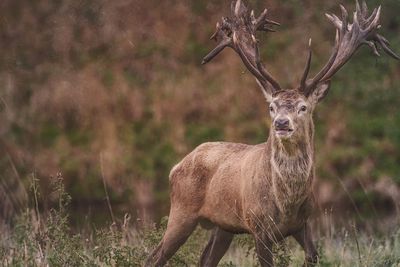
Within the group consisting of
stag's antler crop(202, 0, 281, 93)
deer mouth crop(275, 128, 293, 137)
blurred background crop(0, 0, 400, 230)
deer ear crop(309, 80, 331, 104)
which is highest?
stag's antler crop(202, 0, 281, 93)

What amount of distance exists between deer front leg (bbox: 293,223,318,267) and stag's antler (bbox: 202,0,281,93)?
1.03m

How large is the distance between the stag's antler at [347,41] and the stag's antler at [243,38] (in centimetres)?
34

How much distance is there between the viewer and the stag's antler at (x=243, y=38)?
27.7 feet

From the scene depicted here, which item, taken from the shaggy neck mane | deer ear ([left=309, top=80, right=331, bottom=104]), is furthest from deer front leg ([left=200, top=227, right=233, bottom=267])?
deer ear ([left=309, top=80, right=331, bottom=104])

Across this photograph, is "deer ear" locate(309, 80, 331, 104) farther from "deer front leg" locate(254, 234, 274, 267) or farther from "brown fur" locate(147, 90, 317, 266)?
"deer front leg" locate(254, 234, 274, 267)

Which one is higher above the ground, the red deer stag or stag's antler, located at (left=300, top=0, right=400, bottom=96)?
stag's antler, located at (left=300, top=0, right=400, bottom=96)

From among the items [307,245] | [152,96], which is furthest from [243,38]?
[152,96]

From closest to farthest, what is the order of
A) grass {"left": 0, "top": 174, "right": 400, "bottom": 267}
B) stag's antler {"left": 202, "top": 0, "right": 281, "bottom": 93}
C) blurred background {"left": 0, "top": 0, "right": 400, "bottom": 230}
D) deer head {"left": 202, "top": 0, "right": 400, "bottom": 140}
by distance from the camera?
1. deer head {"left": 202, "top": 0, "right": 400, "bottom": 140}
2. grass {"left": 0, "top": 174, "right": 400, "bottom": 267}
3. stag's antler {"left": 202, "top": 0, "right": 281, "bottom": 93}
4. blurred background {"left": 0, "top": 0, "right": 400, "bottom": 230}

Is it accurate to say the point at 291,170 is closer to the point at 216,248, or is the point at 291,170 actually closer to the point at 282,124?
Answer: the point at 282,124

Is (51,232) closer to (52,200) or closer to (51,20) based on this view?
(52,200)

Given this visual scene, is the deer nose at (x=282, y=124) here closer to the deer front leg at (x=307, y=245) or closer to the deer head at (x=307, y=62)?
the deer head at (x=307, y=62)

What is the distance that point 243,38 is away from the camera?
900 cm

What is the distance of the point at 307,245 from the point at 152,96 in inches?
397

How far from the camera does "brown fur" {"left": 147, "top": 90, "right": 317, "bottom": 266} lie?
807 cm
